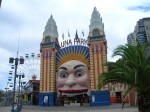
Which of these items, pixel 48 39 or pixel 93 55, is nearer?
pixel 93 55

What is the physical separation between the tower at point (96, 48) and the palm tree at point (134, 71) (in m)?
30.0

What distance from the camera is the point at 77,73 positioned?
4981 centimetres

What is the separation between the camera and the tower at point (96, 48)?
49219 millimetres

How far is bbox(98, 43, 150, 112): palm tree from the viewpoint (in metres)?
17.4

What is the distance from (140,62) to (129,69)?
125 centimetres

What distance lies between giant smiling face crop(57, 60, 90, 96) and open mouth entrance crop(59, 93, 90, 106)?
1.88 meters

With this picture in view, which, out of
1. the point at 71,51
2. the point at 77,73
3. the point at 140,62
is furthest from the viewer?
the point at 71,51

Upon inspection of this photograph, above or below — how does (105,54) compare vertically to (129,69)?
above

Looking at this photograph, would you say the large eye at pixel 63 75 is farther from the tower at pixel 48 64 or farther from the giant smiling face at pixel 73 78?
the tower at pixel 48 64

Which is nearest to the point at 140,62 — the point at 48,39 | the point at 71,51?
the point at 71,51

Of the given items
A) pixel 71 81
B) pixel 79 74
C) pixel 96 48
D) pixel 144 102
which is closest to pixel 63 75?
pixel 71 81

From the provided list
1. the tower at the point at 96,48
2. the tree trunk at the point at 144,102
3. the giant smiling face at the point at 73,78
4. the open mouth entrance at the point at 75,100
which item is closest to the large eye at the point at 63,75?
the giant smiling face at the point at 73,78

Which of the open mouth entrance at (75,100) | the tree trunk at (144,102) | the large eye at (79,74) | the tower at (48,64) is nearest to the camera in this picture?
the tree trunk at (144,102)

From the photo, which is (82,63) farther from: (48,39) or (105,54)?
(48,39)
